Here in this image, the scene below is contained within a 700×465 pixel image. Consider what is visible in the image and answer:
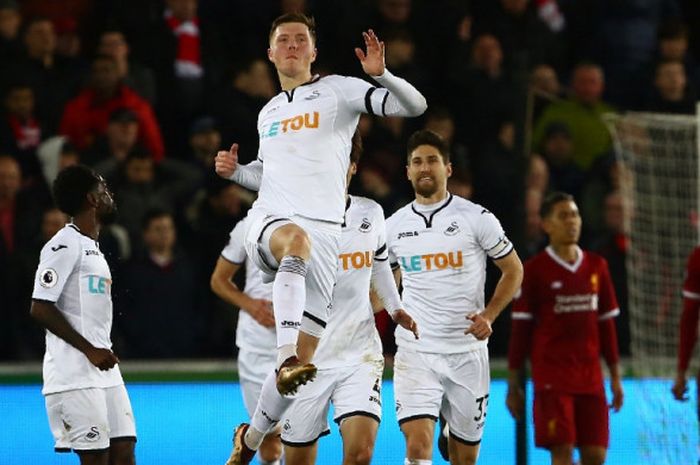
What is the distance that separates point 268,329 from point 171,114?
4393mm

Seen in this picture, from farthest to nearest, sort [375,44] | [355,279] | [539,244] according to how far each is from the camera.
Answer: [539,244] → [355,279] → [375,44]

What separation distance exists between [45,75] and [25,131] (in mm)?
590

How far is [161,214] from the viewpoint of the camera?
11219 millimetres

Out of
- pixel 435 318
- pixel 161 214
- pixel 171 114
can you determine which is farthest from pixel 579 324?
pixel 171 114

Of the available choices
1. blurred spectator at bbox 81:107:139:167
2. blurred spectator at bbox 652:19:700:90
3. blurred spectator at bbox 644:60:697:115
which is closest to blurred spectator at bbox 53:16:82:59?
blurred spectator at bbox 81:107:139:167

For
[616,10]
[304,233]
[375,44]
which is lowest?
[304,233]

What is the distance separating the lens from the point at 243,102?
1246 centimetres

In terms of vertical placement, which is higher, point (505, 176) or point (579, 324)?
point (505, 176)

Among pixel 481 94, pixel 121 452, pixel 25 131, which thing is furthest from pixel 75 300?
pixel 481 94

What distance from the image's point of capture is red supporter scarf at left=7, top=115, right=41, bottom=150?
12.1 metres

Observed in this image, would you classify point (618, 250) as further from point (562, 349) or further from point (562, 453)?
point (562, 453)

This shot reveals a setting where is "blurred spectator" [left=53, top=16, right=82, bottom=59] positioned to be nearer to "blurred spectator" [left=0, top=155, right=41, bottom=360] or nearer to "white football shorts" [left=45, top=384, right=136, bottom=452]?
"blurred spectator" [left=0, top=155, right=41, bottom=360]

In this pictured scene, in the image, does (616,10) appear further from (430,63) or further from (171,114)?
(171,114)

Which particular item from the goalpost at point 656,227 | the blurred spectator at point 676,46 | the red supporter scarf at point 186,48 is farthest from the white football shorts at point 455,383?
the blurred spectator at point 676,46
